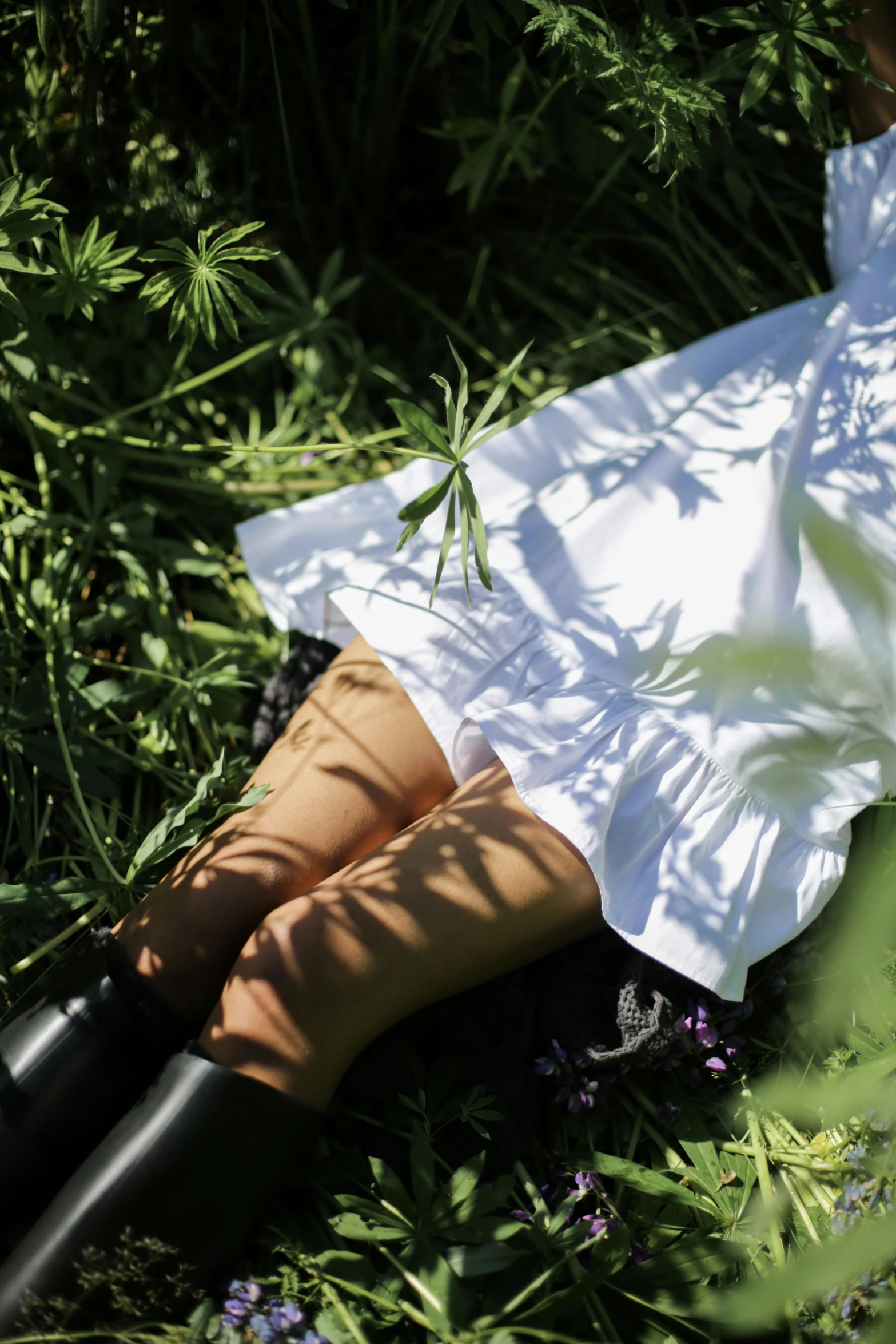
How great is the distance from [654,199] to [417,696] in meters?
0.95

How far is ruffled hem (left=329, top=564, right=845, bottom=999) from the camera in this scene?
79cm

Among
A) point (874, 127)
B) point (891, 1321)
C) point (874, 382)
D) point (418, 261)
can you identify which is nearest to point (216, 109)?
point (418, 261)

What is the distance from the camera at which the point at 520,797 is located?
81 cm

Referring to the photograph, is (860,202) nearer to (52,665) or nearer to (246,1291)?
(52,665)

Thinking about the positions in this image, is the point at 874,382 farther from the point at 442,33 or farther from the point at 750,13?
the point at 442,33

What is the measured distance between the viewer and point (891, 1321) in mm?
545

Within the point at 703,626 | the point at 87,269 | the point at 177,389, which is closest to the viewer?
the point at 703,626

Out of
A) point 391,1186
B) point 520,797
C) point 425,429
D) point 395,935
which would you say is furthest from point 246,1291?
point 425,429

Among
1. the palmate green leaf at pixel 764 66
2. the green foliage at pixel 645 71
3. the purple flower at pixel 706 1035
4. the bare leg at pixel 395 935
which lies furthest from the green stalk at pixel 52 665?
the palmate green leaf at pixel 764 66

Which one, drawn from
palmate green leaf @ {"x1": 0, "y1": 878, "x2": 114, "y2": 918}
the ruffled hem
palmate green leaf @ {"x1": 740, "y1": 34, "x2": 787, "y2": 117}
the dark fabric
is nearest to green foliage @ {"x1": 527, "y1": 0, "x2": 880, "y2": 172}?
palmate green leaf @ {"x1": 740, "y1": 34, "x2": 787, "y2": 117}

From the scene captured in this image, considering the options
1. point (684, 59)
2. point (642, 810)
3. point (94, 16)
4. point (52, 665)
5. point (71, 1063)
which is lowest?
point (642, 810)

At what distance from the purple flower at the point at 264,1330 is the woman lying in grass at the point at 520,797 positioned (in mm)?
52

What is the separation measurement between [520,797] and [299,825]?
22 centimetres

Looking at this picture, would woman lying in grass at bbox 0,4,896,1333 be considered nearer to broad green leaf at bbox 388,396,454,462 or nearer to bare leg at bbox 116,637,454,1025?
bare leg at bbox 116,637,454,1025
